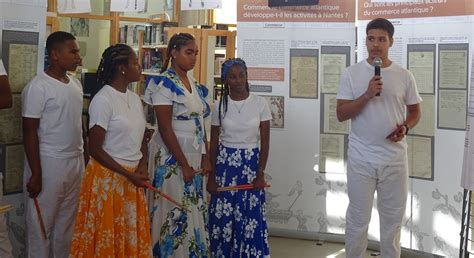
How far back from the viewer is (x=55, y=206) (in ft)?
11.7

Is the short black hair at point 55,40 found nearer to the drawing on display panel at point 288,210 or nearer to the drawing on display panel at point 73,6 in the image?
the drawing on display panel at point 288,210

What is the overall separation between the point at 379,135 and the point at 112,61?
1586 millimetres

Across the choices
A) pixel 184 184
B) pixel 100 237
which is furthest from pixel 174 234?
pixel 100 237

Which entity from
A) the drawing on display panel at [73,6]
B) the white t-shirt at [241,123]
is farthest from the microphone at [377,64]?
the drawing on display panel at [73,6]

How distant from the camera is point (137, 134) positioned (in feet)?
10.9

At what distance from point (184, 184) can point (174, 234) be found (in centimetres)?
30

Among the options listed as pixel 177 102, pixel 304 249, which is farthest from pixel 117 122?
pixel 304 249

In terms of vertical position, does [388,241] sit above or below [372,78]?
below

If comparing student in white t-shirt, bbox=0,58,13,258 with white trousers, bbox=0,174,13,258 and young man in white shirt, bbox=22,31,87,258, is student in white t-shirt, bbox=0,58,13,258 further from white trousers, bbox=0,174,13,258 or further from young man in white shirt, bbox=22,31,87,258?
young man in white shirt, bbox=22,31,87,258

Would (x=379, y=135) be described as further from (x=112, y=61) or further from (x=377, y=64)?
(x=112, y=61)

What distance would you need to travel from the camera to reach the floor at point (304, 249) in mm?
4793

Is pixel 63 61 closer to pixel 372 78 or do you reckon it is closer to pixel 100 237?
pixel 100 237

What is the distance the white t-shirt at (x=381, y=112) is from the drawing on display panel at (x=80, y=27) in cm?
828

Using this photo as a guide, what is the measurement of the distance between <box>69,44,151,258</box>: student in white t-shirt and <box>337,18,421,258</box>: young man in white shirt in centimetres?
127
